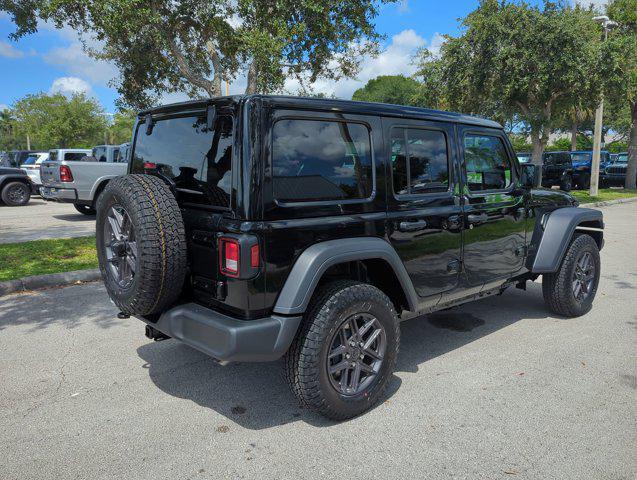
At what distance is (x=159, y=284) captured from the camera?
9.61 feet

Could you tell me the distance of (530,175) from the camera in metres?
4.68

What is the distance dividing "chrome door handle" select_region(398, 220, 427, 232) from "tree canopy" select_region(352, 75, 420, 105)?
5284 centimetres

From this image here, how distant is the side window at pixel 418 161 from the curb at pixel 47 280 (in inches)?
154

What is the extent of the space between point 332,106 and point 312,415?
197 centimetres

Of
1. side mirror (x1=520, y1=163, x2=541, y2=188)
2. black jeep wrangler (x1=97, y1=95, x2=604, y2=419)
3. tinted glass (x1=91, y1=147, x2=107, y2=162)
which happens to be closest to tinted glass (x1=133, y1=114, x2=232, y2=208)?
black jeep wrangler (x1=97, y1=95, x2=604, y2=419)

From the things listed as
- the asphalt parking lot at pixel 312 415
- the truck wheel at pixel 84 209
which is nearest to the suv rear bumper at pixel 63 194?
the truck wheel at pixel 84 209

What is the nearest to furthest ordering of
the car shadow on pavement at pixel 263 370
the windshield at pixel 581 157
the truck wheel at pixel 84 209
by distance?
the car shadow on pavement at pixel 263 370, the truck wheel at pixel 84 209, the windshield at pixel 581 157

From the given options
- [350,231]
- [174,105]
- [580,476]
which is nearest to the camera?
[580,476]

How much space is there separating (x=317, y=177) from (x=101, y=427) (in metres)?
2.01

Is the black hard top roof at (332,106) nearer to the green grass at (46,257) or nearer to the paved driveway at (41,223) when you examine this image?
the green grass at (46,257)

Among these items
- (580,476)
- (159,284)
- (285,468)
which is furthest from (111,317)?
(580,476)

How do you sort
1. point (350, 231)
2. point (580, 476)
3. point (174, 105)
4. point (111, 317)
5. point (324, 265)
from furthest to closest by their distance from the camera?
1. point (111, 317)
2. point (174, 105)
3. point (350, 231)
4. point (324, 265)
5. point (580, 476)

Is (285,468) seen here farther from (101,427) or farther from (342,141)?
(342,141)

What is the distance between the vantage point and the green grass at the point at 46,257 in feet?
21.2
